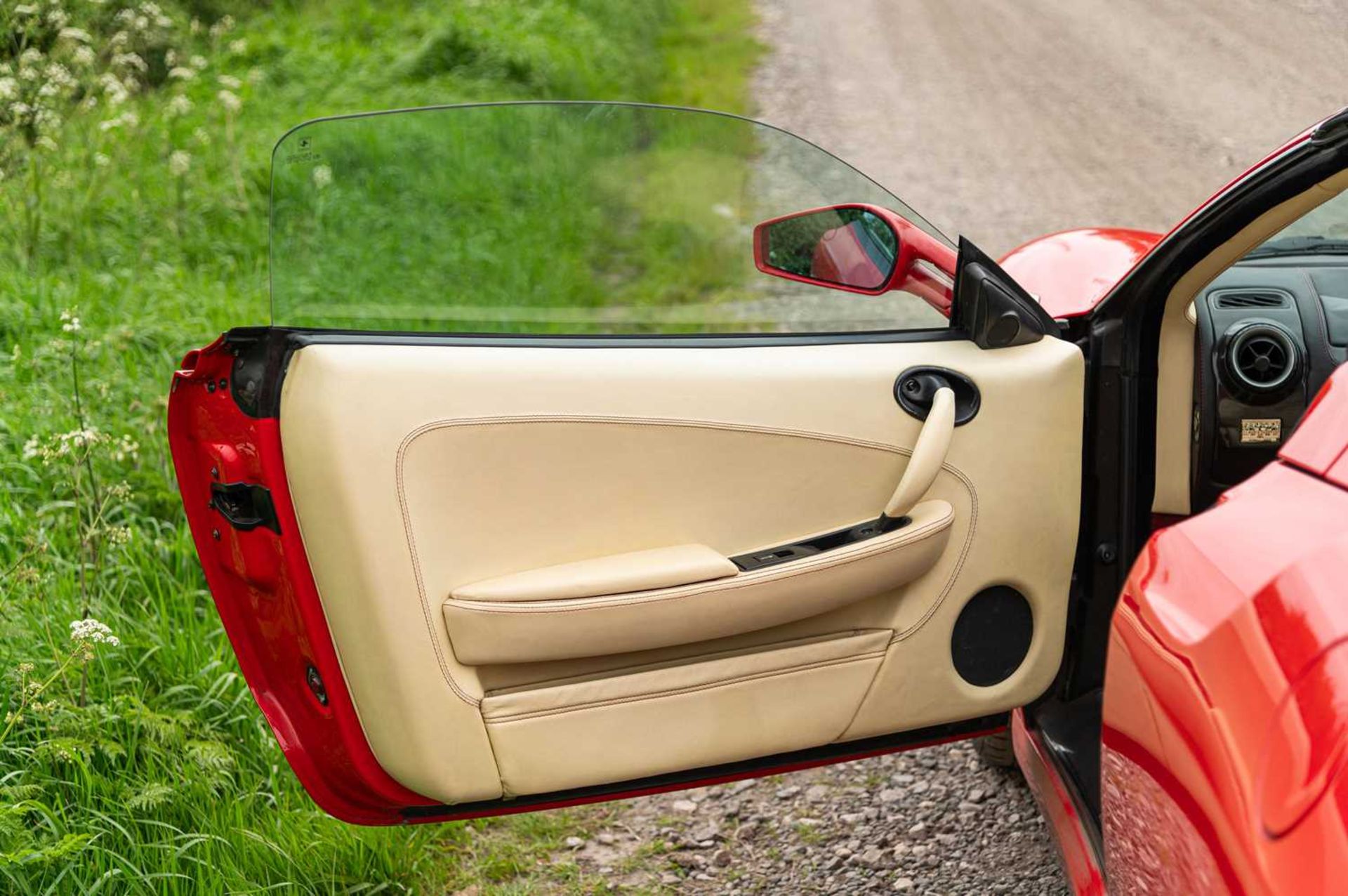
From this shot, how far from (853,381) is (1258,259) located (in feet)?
3.84

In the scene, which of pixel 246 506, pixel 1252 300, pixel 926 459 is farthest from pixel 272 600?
pixel 1252 300

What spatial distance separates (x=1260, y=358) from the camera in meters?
2.43

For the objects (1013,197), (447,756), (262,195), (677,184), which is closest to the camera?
(447,756)

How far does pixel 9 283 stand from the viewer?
179 inches

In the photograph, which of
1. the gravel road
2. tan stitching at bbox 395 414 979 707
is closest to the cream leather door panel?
tan stitching at bbox 395 414 979 707

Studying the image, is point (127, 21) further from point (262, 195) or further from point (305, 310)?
point (305, 310)

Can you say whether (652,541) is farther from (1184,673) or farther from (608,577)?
(1184,673)

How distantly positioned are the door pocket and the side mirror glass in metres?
0.65

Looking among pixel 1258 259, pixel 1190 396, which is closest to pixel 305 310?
pixel 1190 396

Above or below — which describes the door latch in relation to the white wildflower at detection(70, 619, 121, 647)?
above

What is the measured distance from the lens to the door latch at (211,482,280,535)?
2.04m

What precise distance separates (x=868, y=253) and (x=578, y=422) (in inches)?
25.7

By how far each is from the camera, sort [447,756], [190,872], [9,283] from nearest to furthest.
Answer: [447,756]
[190,872]
[9,283]

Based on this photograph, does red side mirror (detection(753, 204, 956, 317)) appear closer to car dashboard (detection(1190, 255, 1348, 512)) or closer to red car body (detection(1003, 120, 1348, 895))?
car dashboard (detection(1190, 255, 1348, 512))
